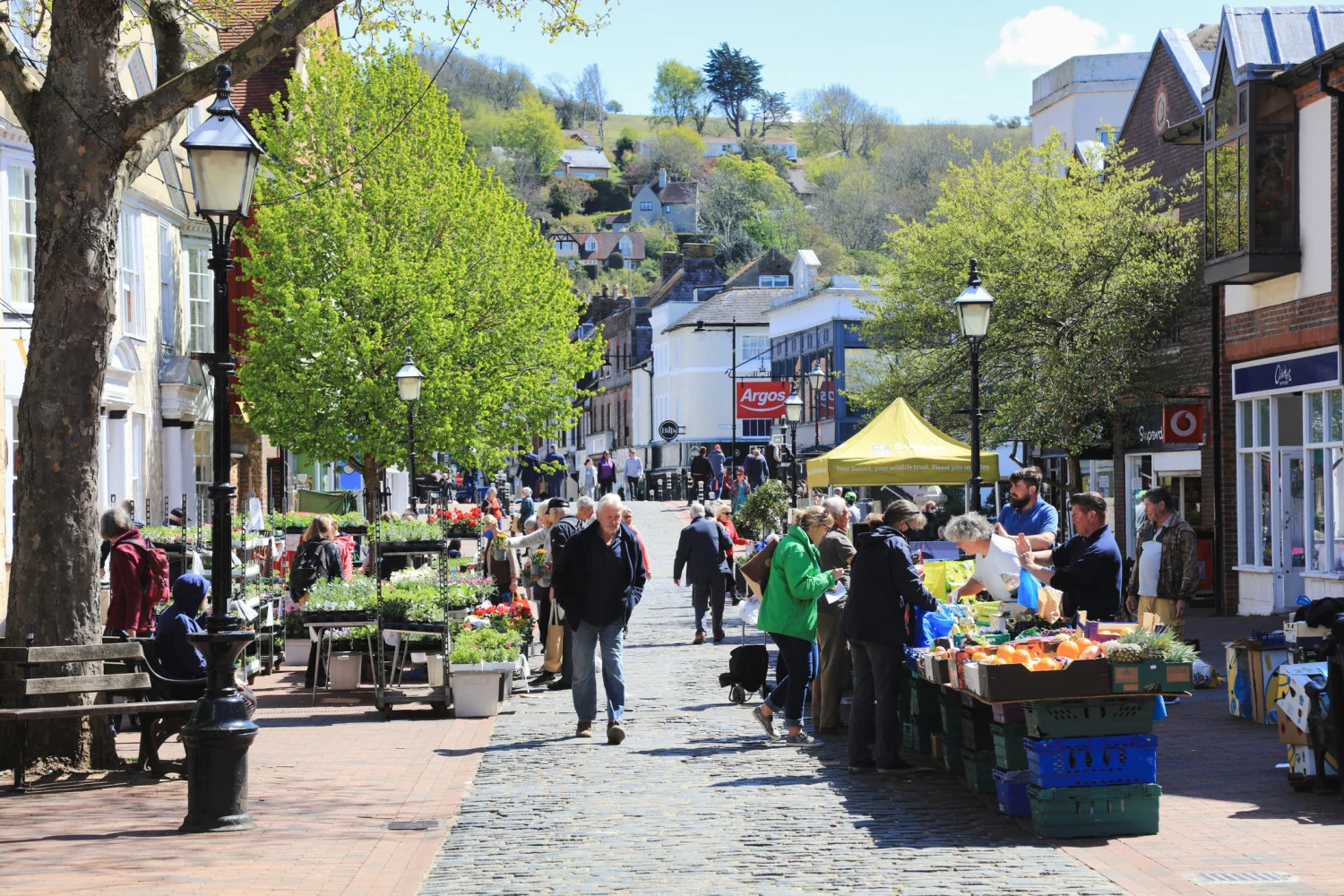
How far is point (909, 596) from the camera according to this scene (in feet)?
35.2

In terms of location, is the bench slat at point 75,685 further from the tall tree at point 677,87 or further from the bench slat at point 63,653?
the tall tree at point 677,87

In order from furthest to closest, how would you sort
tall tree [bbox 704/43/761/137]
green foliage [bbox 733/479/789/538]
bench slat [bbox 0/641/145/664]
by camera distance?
tall tree [bbox 704/43/761/137] < green foliage [bbox 733/479/789/538] < bench slat [bbox 0/641/145/664]

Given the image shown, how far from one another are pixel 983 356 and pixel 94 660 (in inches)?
A: 833

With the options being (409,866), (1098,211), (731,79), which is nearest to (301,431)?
(1098,211)

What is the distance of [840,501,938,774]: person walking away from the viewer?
10.8m

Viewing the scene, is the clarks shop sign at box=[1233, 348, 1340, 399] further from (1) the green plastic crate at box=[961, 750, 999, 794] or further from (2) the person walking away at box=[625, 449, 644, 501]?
(2) the person walking away at box=[625, 449, 644, 501]

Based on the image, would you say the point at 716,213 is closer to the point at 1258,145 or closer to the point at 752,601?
the point at 1258,145

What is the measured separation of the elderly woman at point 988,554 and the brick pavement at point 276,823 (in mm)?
3829

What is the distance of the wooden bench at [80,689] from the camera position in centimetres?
1036

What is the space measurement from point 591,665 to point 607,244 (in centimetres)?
14560

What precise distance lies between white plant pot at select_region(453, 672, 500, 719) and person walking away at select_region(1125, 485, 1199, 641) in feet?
19.7

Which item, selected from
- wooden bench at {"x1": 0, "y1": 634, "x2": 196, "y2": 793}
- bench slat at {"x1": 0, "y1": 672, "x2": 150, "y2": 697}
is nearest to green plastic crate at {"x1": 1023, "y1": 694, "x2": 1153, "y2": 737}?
wooden bench at {"x1": 0, "y1": 634, "x2": 196, "y2": 793}

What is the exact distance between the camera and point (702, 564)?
66.4 ft

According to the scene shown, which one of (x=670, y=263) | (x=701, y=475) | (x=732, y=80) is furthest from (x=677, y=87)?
(x=701, y=475)
